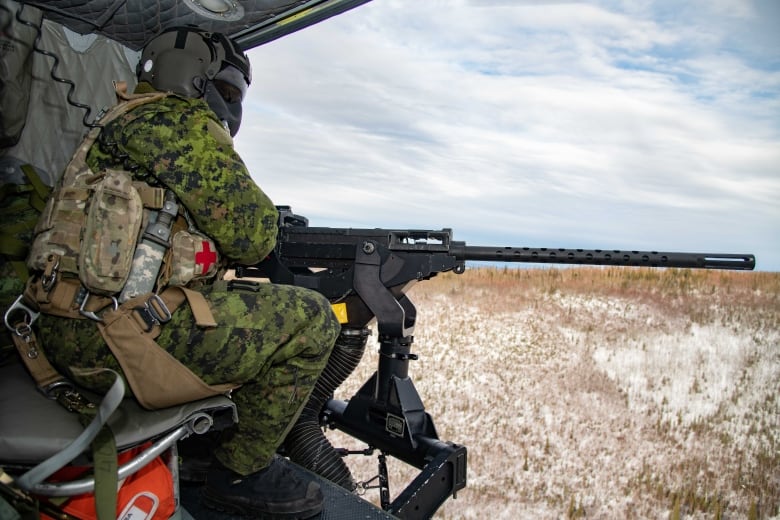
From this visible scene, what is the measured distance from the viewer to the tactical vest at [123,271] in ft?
5.73

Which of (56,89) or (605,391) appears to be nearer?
(56,89)

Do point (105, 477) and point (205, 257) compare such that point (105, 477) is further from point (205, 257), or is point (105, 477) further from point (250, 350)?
point (205, 257)

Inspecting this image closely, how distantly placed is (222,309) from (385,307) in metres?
1.37

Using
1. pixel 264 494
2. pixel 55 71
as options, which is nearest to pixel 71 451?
pixel 264 494

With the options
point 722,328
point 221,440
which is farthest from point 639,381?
point 221,440

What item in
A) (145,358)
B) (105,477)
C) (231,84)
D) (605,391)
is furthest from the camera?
(605,391)

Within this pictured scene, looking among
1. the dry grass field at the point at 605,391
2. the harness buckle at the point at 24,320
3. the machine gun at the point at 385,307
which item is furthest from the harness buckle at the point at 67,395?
the dry grass field at the point at 605,391

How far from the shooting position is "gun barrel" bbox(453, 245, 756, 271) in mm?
2943

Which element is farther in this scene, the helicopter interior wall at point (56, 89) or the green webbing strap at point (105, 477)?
the helicopter interior wall at point (56, 89)

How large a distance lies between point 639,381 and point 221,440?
4112 millimetres

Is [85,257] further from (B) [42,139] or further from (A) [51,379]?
(B) [42,139]

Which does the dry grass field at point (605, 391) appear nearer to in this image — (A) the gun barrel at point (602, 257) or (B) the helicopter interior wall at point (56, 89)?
(A) the gun barrel at point (602, 257)

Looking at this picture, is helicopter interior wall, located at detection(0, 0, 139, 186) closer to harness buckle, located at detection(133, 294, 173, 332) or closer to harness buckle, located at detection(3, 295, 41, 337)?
harness buckle, located at detection(3, 295, 41, 337)

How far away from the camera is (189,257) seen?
6.31 ft
